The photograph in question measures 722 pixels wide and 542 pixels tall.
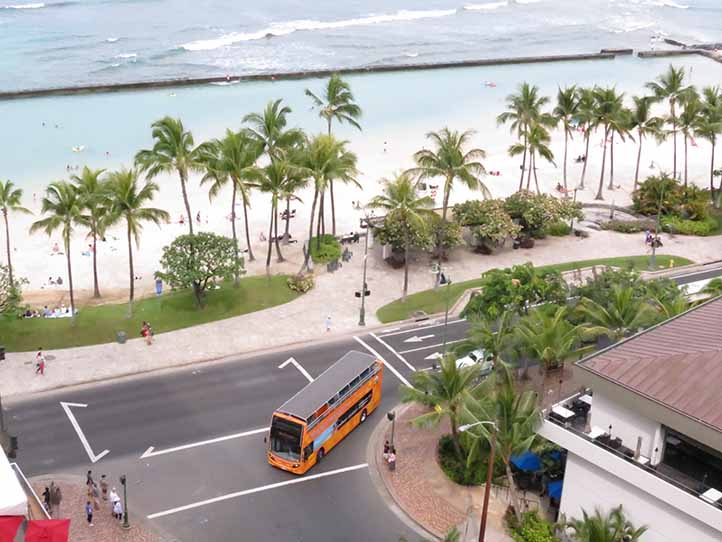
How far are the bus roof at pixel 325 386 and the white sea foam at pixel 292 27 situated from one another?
117 meters

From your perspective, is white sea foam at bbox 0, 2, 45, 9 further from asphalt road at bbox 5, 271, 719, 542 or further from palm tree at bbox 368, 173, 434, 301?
asphalt road at bbox 5, 271, 719, 542

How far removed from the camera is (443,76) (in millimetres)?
138125

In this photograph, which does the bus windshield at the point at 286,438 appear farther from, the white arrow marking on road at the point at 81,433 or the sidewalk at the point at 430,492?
the white arrow marking on road at the point at 81,433

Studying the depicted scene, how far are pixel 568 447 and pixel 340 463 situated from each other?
38.9ft

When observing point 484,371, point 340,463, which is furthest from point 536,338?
point 340,463

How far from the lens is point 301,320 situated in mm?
57344

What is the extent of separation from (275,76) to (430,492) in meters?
100

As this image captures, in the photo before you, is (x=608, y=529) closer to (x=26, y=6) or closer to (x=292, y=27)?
(x=292, y=27)

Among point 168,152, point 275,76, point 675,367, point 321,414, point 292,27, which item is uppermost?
point 292,27

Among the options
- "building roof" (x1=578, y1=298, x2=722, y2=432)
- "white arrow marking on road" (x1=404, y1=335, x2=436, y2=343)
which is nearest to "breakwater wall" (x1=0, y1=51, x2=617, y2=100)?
"white arrow marking on road" (x1=404, y1=335, x2=436, y2=343)

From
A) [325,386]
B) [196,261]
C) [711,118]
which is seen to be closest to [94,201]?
[196,261]

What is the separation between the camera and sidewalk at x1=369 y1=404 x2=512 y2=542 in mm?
37562

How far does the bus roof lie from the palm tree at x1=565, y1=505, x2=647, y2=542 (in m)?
12.6

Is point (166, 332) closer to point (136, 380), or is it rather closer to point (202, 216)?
point (136, 380)
